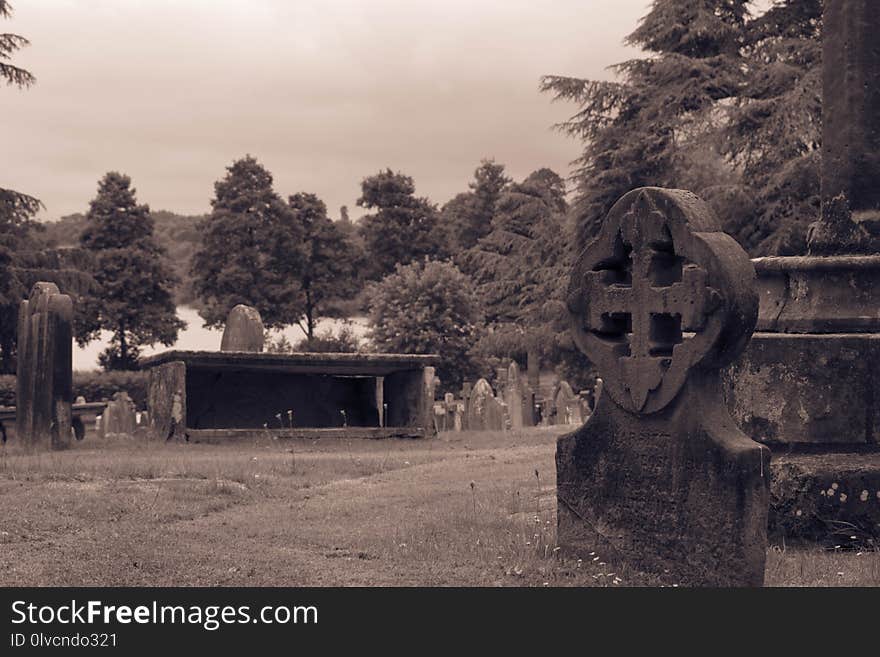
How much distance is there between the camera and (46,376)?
54.4 feet

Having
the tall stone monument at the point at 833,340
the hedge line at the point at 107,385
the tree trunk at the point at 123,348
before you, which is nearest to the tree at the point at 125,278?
the tree trunk at the point at 123,348

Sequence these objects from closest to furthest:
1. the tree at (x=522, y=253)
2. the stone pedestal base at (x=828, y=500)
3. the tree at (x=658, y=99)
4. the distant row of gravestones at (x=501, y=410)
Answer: the stone pedestal base at (x=828, y=500) < the distant row of gravestones at (x=501, y=410) < the tree at (x=658, y=99) < the tree at (x=522, y=253)

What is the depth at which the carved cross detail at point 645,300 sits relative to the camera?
23.0 feet

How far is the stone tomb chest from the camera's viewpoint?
58.7 ft

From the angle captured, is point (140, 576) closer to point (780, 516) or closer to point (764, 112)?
point (780, 516)

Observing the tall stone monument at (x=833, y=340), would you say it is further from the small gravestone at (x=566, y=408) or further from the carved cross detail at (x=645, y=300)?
the small gravestone at (x=566, y=408)

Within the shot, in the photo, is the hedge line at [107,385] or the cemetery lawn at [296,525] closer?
the cemetery lawn at [296,525]

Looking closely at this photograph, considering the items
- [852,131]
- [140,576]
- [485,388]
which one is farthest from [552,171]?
[140,576]

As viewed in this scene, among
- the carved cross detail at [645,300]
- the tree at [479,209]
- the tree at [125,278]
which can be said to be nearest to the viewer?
the carved cross detail at [645,300]

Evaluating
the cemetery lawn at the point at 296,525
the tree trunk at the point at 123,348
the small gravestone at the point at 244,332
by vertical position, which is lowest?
the cemetery lawn at the point at 296,525

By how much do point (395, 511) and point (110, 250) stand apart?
117ft

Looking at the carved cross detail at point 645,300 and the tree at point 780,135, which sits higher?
the tree at point 780,135

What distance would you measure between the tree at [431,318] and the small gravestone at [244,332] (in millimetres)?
16779

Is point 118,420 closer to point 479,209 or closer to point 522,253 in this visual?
point 522,253
